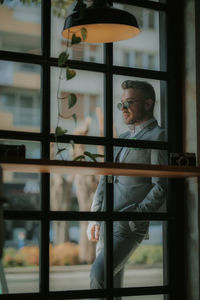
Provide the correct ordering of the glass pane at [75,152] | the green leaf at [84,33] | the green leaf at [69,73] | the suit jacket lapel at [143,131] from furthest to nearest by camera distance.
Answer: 1. the suit jacket lapel at [143,131]
2. the glass pane at [75,152]
3. the green leaf at [69,73]
4. the green leaf at [84,33]

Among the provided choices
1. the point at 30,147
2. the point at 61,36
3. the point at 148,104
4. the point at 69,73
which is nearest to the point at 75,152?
the point at 30,147

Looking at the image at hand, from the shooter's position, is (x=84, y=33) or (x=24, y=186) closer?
(x=84, y=33)

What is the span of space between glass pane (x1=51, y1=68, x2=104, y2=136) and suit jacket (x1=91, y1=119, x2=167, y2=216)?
0.72ft

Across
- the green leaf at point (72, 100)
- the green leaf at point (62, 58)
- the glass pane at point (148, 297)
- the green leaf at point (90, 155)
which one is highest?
the green leaf at point (62, 58)

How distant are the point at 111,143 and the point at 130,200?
1.26 feet

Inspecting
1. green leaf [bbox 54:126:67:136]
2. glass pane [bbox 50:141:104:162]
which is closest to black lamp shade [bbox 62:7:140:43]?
green leaf [bbox 54:126:67:136]

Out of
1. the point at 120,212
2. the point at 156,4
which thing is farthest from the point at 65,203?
the point at 156,4

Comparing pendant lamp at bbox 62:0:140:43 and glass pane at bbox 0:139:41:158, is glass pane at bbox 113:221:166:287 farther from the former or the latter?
pendant lamp at bbox 62:0:140:43

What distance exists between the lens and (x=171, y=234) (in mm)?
3648

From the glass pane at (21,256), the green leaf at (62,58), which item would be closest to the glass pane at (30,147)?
the glass pane at (21,256)

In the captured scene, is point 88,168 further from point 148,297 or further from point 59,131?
point 148,297

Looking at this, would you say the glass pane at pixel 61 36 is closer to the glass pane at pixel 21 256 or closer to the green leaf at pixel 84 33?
the green leaf at pixel 84 33

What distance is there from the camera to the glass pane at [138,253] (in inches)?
138

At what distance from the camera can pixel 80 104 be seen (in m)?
3.55
